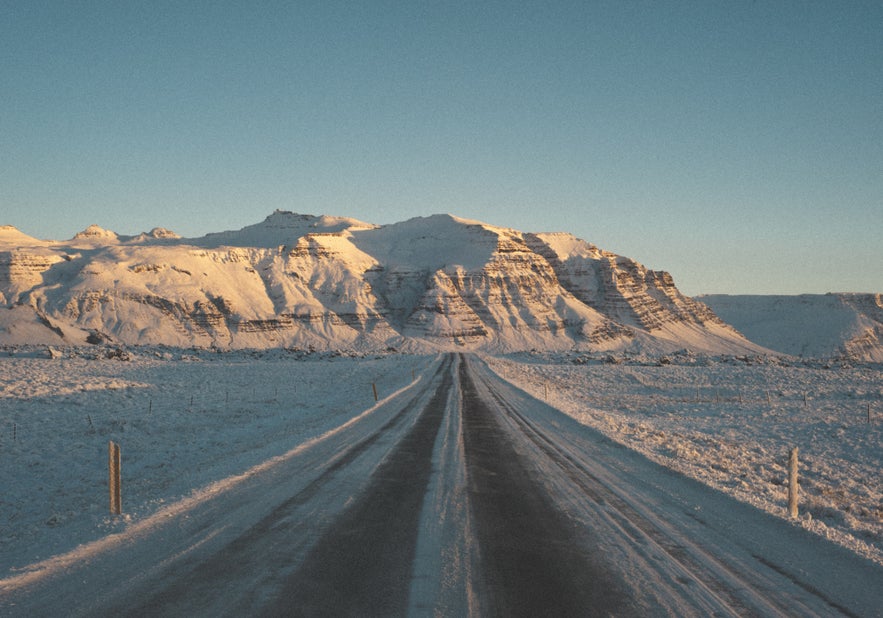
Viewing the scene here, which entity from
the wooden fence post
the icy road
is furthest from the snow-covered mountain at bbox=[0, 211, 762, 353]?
the icy road

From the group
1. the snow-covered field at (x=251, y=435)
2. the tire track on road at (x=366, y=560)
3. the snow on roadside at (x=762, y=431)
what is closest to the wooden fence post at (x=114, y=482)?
the snow-covered field at (x=251, y=435)

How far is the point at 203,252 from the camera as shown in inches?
5989

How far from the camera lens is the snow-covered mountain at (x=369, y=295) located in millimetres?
126188

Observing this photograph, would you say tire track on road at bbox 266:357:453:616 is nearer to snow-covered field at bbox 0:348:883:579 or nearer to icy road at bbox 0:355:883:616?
icy road at bbox 0:355:883:616

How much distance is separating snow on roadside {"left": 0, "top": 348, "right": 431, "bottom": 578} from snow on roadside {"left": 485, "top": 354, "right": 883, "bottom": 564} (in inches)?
416

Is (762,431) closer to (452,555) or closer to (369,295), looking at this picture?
(452,555)

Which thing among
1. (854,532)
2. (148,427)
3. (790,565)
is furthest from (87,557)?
(148,427)

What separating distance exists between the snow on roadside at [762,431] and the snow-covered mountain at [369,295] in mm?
92240

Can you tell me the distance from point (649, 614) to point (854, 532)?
6612 mm

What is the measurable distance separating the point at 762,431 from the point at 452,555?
23.2 metres

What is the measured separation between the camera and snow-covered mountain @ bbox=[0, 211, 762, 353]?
4968 inches

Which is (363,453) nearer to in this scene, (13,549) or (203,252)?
(13,549)

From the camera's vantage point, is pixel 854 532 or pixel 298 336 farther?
pixel 298 336

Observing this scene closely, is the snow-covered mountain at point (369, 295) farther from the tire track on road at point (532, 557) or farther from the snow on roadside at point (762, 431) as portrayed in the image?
the tire track on road at point (532, 557)
